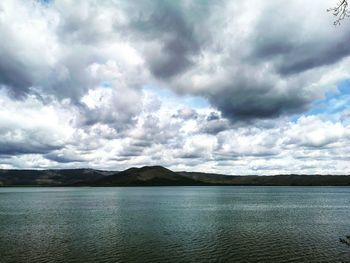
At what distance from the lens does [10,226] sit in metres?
85.5

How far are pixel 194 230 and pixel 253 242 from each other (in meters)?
17.2

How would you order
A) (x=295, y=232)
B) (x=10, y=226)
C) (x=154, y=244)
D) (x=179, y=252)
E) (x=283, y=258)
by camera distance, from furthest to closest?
1. (x=10, y=226)
2. (x=295, y=232)
3. (x=154, y=244)
4. (x=179, y=252)
5. (x=283, y=258)

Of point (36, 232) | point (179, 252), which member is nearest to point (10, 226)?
point (36, 232)

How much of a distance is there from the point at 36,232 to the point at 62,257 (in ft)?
94.2

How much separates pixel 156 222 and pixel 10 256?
44.3 m

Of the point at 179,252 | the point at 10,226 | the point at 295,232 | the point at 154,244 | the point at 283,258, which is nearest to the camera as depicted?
the point at 283,258

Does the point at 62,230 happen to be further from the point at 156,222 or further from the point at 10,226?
the point at 156,222

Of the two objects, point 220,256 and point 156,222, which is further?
point 156,222

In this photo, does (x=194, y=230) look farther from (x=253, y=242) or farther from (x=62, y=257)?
(x=62, y=257)

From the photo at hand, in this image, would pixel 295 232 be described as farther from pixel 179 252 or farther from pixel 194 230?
pixel 179 252

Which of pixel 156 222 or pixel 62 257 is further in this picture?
pixel 156 222

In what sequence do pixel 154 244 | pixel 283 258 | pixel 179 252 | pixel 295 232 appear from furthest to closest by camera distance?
pixel 295 232
pixel 154 244
pixel 179 252
pixel 283 258

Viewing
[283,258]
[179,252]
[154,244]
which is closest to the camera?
[283,258]

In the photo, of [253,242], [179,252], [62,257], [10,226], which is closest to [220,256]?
[179,252]
